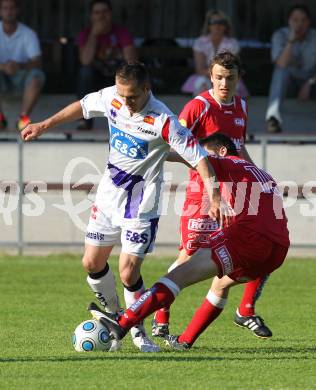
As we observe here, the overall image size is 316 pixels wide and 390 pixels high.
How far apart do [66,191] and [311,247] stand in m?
3.20

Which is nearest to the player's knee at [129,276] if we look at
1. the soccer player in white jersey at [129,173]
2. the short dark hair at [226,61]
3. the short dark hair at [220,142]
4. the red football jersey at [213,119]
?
the soccer player in white jersey at [129,173]

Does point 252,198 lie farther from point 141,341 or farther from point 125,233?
point 141,341

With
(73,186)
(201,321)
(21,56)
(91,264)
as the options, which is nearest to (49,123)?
(91,264)

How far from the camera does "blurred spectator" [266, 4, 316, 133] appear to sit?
16172 mm

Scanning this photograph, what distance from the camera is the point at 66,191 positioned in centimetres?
1466

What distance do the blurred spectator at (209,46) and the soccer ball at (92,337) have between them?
28.8 ft

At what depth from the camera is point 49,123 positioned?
8117 mm

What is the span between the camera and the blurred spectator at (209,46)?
15898mm

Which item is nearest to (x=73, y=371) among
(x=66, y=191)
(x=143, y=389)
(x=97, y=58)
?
(x=143, y=389)

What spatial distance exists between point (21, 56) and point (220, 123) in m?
7.80

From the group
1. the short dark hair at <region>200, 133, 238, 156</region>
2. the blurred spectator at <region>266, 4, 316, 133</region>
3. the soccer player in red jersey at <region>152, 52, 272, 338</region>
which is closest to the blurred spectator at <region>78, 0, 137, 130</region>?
the blurred spectator at <region>266, 4, 316, 133</region>

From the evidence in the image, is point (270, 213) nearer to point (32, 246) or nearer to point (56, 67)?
point (32, 246)

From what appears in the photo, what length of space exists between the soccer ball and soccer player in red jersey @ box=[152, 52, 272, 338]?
4.15ft

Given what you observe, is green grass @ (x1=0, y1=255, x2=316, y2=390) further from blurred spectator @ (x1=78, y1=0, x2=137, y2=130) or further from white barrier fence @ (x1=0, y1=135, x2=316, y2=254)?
blurred spectator @ (x1=78, y1=0, x2=137, y2=130)
